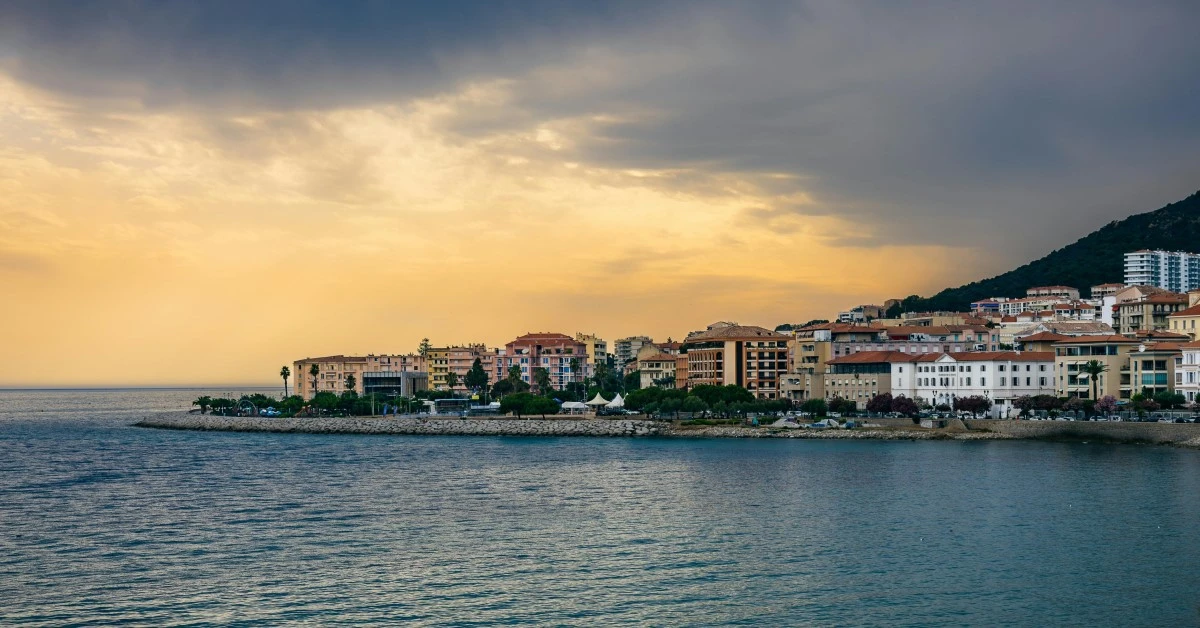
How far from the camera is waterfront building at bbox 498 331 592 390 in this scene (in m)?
162

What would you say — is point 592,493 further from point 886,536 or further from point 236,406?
point 236,406

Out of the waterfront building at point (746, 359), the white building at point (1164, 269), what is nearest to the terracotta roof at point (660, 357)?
the waterfront building at point (746, 359)

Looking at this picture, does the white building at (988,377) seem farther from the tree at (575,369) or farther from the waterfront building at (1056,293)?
the waterfront building at (1056,293)

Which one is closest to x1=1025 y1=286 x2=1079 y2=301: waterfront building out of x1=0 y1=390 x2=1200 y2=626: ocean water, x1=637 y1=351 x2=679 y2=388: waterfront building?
x1=637 y1=351 x2=679 y2=388: waterfront building

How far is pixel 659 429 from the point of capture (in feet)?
317

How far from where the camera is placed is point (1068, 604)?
29.0 metres

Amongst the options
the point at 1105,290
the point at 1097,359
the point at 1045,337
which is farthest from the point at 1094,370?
the point at 1105,290

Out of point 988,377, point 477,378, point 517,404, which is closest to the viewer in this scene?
point 988,377

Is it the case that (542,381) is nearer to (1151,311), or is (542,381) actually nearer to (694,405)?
(694,405)

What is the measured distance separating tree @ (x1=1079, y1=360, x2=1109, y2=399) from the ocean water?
74.9 ft

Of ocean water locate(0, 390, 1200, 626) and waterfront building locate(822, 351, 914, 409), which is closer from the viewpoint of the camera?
ocean water locate(0, 390, 1200, 626)

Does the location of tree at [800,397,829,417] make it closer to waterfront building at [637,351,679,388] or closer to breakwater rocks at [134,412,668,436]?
breakwater rocks at [134,412,668,436]

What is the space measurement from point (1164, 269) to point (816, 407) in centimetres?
11729

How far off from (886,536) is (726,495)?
463 inches
